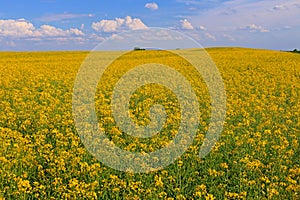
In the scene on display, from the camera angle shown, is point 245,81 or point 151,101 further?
point 245,81

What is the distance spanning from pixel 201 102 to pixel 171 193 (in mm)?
6136

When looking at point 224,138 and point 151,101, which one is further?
point 151,101

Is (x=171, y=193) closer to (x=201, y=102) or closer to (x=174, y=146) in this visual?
(x=174, y=146)

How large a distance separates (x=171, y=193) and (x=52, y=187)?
1686mm

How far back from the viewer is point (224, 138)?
25.9ft

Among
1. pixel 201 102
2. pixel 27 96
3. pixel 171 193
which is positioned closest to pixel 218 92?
pixel 201 102

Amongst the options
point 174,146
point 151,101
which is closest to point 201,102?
point 151,101

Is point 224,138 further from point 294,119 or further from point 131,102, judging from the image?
point 131,102

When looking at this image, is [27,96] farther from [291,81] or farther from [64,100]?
[291,81]

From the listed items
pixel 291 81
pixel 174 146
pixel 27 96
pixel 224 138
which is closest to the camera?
pixel 174 146

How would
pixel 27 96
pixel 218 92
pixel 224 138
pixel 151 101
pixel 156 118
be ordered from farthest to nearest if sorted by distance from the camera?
1. pixel 218 92
2. pixel 27 96
3. pixel 151 101
4. pixel 156 118
5. pixel 224 138

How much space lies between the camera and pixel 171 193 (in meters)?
5.68

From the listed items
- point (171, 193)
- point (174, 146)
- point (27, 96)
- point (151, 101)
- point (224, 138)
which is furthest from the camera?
point (27, 96)

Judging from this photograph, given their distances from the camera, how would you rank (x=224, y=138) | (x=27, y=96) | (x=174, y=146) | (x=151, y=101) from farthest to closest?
1. (x=27, y=96)
2. (x=151, y=101)
3. (x=224, y=138)
4. (x=174, y=146)
